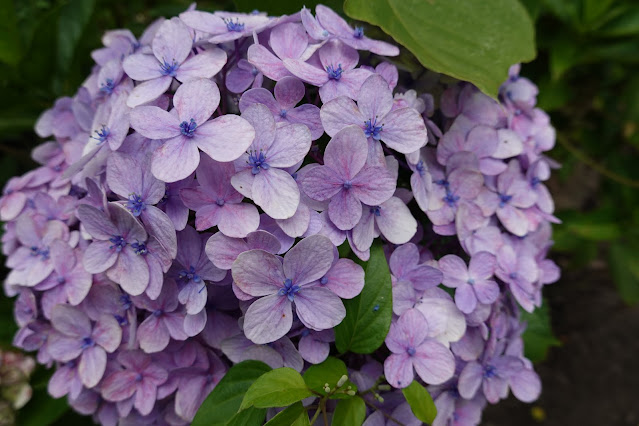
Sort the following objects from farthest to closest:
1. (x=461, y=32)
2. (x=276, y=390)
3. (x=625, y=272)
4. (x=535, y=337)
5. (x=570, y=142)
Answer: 1. (x=570, y=142)
2. (x=625, y=272)
3. (x=535, y=337)
4. (x=461, y=32)
5. (x=276, y=390)

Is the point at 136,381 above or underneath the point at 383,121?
underneath

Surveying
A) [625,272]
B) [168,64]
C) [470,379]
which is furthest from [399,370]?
[625,272]

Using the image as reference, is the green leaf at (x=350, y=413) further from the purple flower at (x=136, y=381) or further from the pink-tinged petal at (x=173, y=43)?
the pink-tinged petal at (x=173, y=43)

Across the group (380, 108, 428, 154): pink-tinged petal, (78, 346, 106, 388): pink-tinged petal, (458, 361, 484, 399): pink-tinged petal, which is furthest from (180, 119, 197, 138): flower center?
(458, 361, 484, 399): pink-tinged petal

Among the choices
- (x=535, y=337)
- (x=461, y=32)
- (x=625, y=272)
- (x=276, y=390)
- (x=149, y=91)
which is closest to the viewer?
(x=276, y=390)

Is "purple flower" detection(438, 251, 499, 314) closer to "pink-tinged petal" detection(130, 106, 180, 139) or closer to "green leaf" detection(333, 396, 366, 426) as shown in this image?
"green leaf" detection(333, 396, 366, 426)

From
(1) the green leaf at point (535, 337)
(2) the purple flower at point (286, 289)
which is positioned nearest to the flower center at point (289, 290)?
(2) the purple flower at point (286, 289)

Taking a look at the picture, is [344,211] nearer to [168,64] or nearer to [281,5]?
[168,64]
